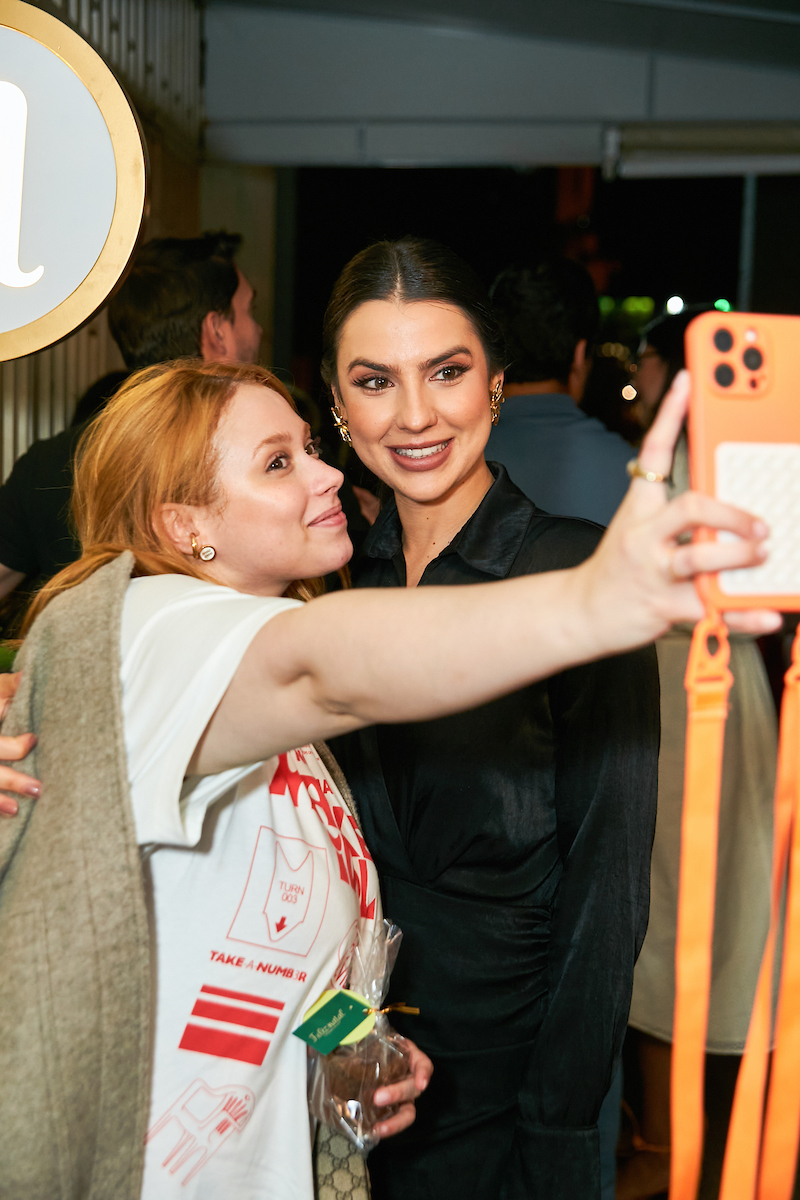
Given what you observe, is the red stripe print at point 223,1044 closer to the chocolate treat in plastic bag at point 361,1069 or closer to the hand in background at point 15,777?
the chocolate treat in plastic bag at point 361,1069

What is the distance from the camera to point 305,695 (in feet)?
2.60

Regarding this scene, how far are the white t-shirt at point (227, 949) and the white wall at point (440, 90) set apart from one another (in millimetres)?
4638

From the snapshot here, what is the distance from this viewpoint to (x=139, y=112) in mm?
3936

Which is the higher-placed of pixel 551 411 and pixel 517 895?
pixel 551 411

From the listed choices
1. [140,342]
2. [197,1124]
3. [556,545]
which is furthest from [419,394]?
[140,342]

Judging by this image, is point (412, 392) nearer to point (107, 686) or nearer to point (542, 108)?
point (107, 686)

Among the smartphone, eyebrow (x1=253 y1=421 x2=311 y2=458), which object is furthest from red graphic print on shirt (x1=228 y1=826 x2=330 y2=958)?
the smartphone

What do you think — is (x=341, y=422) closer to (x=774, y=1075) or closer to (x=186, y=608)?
A: (x=186, y=608)

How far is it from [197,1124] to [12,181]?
48.4 inches

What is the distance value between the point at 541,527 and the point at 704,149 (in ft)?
14.1

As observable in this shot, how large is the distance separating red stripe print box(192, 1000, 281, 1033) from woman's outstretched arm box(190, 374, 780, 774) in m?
0.31

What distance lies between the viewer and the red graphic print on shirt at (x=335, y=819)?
1.12 meters

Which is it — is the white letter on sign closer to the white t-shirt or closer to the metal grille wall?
the white t-shirt

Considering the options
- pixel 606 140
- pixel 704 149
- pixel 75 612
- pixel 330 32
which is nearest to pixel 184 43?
pixel 330 32
